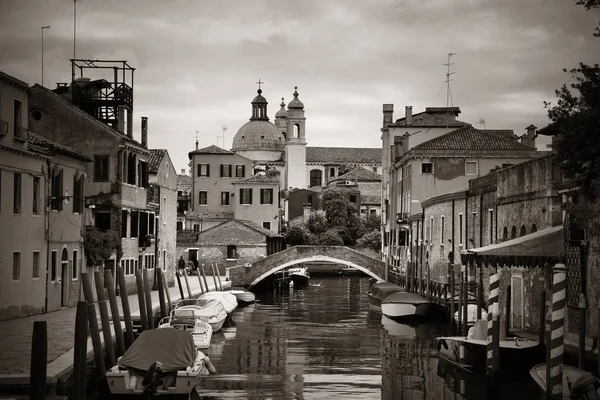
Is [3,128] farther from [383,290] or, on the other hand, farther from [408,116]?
[408,116]

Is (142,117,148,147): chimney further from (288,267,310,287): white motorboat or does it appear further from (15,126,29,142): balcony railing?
(288,267,310,287): white motorboat

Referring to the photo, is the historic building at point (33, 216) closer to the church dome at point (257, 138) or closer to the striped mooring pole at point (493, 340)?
the striped mooring pole at point (493, 340)

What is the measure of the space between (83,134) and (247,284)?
16.6 meters

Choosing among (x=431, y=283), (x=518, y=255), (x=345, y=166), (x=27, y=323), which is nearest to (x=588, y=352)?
(x=518, y=255)

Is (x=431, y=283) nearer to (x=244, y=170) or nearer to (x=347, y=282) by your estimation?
(x=347, y=282)

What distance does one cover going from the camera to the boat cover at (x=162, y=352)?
53.8ft

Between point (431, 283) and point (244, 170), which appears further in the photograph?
point (244, 170)

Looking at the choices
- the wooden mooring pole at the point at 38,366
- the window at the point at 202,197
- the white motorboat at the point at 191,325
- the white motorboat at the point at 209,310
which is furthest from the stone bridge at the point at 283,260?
the wooden mooring pole at the point at 38,366

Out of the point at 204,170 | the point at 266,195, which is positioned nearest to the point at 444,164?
the point at 266,195

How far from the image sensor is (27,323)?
2152 centimetres

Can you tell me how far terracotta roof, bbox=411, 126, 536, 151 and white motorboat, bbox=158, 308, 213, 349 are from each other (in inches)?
748

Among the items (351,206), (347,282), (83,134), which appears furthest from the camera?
(351,206)

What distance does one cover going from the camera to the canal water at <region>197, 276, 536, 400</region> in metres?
17.9

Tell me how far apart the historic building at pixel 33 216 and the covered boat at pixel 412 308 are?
10.2 metres
